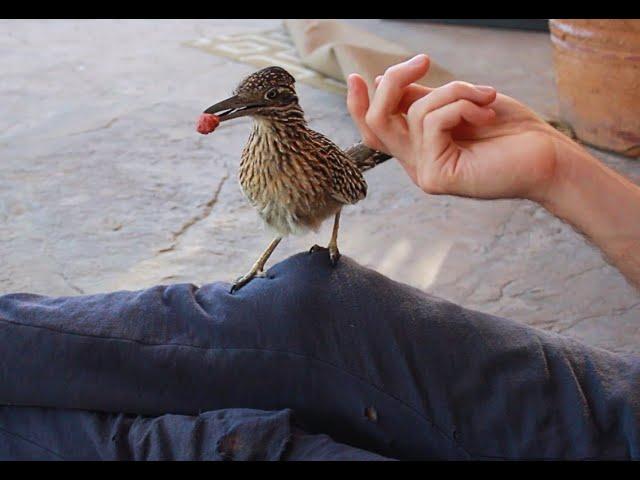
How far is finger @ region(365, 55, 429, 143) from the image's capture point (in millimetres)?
1305

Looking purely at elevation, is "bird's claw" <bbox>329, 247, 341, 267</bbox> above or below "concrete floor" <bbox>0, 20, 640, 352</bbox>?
above

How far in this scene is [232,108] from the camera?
140 cm

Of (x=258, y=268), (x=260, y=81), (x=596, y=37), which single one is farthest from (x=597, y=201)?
(x=596, y=37)

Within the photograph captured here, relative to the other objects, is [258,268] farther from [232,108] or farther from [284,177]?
[232,108]

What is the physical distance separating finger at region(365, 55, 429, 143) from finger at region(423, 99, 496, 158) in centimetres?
6

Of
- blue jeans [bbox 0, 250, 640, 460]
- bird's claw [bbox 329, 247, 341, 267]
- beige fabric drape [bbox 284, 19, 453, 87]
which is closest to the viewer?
blue jeans [bbox 0, 250, 640, 460]

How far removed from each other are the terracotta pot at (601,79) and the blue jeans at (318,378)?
7.71 feet

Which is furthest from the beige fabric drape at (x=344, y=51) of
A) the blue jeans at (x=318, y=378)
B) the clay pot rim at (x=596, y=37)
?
the blue jeans at (x=318, y=378)

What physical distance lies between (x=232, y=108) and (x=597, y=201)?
62cm

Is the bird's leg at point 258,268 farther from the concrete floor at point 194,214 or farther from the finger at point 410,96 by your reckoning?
the concrete floor at point 194,214

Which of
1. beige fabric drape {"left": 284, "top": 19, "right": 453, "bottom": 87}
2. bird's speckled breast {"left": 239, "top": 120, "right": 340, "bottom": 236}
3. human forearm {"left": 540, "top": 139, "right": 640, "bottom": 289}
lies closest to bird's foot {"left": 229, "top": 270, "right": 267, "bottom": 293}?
bird's speckled breast {"left": 239, "top": 120, "right": 340, "bottom": 236}

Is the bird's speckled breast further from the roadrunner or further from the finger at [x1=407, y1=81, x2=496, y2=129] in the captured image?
the finger at [x1=407, y1=81, x2=496, y2=129]
